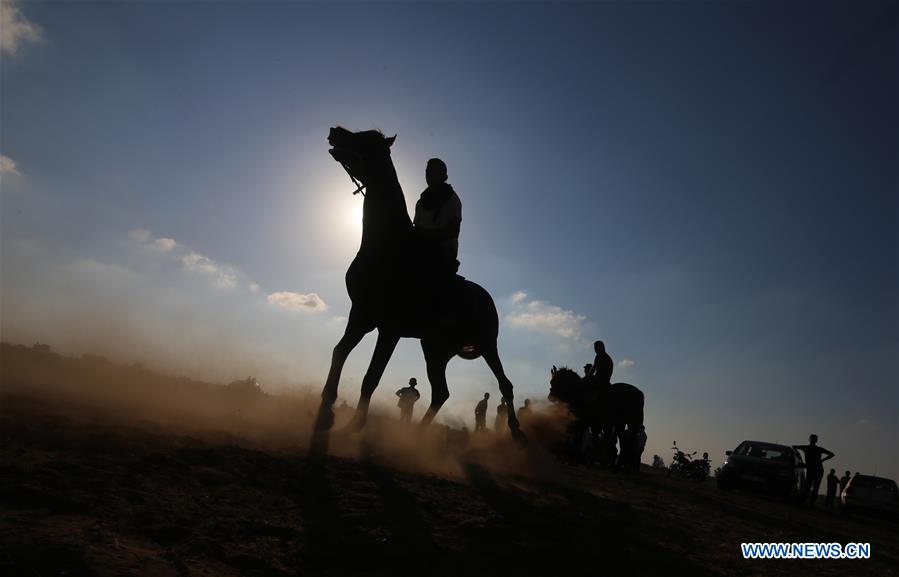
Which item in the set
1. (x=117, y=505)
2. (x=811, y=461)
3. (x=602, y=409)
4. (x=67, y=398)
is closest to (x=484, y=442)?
(x=602, y=409)

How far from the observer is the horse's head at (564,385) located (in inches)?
597

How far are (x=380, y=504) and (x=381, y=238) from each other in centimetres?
329

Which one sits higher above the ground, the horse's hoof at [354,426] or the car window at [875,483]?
the car window at [875,483]

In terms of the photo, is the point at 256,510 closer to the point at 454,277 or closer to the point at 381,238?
the point at 381,238

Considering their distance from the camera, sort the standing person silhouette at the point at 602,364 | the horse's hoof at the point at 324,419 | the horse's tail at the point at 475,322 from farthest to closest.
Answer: the standing person silhouette at the point at 602,364
the horse's tail at the point at 475,322
the horse's hoof at the point at 324,419

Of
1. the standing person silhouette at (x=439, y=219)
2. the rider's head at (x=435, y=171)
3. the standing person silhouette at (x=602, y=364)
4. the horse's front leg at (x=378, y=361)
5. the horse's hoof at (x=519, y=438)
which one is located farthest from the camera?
the standing person silhouette at (x=602, y=364)

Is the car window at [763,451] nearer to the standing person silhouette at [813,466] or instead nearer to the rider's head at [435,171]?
the standing person silhouette at [813,466]

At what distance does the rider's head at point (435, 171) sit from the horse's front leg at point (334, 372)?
244 cm

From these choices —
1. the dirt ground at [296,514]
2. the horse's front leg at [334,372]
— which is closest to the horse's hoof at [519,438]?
the dirt ground at [296,514]

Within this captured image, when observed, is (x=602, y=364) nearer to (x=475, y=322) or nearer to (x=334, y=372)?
(x=475, y=322)

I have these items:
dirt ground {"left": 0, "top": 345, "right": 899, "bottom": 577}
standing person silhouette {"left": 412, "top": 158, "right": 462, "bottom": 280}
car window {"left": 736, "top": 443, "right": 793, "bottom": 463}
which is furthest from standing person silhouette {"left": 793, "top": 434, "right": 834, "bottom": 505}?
standing person silhouette {"left": 412, "top": 158, "right": 462, "bottom": 280}

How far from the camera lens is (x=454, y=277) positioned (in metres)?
7.61

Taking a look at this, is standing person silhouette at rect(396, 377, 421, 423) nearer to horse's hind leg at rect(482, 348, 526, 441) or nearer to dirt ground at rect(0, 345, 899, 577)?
horse's hind leg at rect(482, 348, 526, 441)

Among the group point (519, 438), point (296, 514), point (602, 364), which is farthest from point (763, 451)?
point (296, 514)
